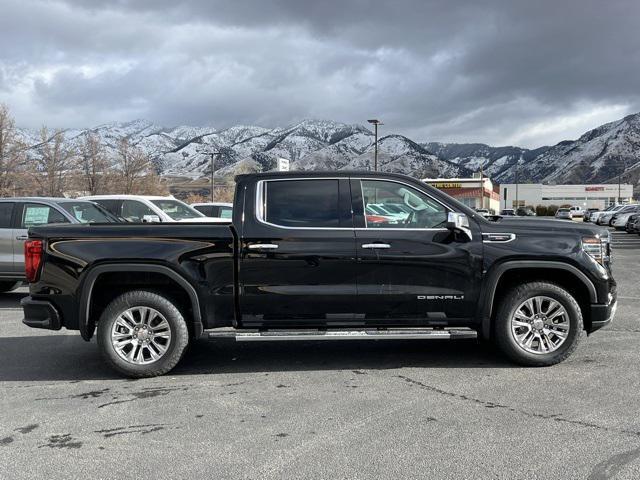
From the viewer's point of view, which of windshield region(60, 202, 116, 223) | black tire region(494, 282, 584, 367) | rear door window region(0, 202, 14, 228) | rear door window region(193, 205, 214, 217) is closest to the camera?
black tire region(494, 282, 584, 367)

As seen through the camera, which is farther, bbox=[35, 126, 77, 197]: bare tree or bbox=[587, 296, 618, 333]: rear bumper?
bbox=[35, 126, 77, 197]: bare tree

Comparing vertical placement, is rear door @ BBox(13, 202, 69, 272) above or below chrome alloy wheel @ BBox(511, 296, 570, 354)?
above

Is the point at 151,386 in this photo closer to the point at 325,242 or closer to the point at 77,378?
the point at 77,378

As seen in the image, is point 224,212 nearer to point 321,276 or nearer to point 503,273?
point 321,276

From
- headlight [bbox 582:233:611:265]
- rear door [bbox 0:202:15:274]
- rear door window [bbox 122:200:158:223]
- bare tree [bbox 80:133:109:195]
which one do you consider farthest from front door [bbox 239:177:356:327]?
bare tree [bbox 80:133:109:195]

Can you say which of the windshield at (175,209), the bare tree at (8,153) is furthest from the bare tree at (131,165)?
the windshield at (175,209)

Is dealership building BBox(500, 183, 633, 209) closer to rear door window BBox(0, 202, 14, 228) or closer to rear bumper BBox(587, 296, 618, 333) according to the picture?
rear door window BBox(0, 202, 14, 228)

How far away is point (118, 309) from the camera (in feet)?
17.8

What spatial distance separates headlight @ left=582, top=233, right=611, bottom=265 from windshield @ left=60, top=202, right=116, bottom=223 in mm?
7611

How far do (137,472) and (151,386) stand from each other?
178 cm

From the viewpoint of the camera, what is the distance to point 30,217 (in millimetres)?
9703

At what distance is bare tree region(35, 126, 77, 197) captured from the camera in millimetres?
41688

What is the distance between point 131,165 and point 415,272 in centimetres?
5636

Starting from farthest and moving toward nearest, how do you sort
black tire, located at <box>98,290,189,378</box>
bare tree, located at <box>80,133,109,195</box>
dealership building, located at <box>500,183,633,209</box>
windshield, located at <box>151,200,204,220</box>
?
dealership building, located at <box>500,183,633,209</box>, bare tree, located at <box>80,133,109,195</box>, windshield, located at <box>151,200,204,220</box>, black tire, located at <box>98,290,189,378</box>
